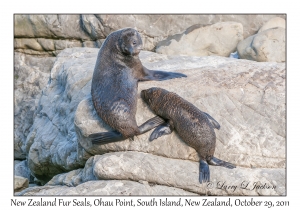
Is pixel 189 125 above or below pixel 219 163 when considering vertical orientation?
above

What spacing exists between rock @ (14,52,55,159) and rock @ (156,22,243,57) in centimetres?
298

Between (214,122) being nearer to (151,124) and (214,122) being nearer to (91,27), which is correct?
(151,124)

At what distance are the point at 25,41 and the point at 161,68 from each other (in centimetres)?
593

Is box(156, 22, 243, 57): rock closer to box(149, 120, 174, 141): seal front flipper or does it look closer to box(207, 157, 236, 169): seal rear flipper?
box(149, 120, 174, 141): seal front flipper

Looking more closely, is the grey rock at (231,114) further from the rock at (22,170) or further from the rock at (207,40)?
the rock at (207,40)

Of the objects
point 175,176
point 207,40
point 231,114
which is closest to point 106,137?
point 175,176

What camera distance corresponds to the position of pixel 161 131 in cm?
730

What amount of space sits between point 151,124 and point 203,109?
2.71 ft

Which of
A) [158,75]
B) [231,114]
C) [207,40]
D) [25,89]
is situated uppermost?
[207,40]

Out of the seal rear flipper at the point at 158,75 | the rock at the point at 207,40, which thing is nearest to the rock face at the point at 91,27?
the rock at the point at 207,40

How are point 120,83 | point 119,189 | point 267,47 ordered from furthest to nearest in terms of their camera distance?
point 267,47 → point 120,83 → point 119,189

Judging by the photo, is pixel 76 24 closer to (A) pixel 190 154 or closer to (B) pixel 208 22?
(B) pixel 208 22

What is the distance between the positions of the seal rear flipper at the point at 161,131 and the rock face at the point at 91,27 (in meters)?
6.04

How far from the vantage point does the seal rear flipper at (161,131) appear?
7.29 meters
